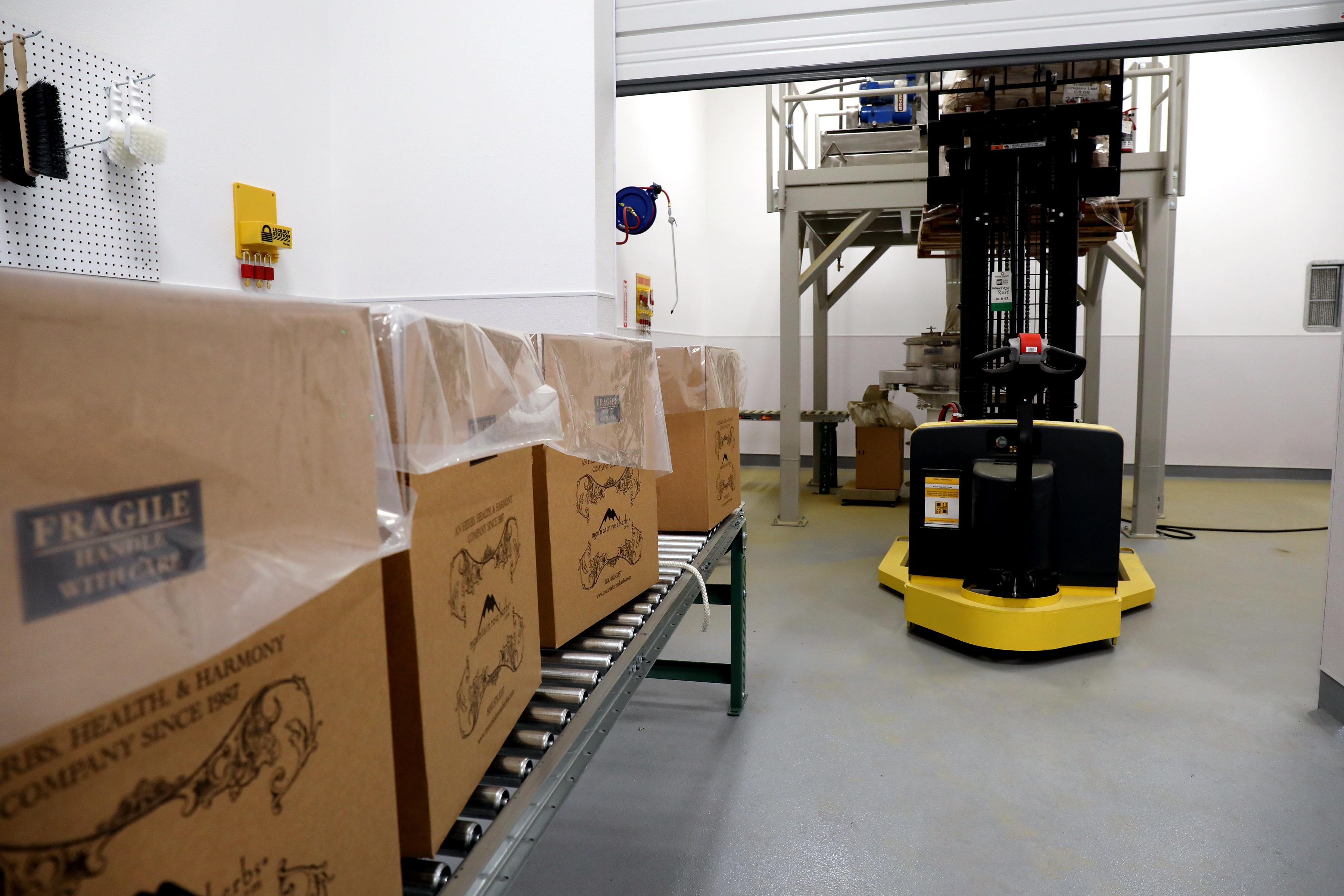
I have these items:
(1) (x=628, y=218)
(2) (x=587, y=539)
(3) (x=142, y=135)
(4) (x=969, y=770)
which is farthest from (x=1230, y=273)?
(3) (x=142, y=135)

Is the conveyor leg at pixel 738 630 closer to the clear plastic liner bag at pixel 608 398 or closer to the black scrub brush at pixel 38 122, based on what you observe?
the clear plastic liner bag at pixel 608 398

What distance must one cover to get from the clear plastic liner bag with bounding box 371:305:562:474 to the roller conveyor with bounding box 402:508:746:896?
1.24 ft

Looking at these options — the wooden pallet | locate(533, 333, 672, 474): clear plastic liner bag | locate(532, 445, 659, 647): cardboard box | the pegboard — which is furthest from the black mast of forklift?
the pegboard

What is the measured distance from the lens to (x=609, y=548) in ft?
4.89

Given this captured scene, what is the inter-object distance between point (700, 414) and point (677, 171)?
5.37m

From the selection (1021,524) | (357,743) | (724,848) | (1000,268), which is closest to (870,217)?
(1000,268)

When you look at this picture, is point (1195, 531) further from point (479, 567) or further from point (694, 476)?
point (479, 567)

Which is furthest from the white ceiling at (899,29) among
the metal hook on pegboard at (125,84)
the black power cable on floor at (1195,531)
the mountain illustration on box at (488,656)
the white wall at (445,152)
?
the black power cable on floor at (1195,531)

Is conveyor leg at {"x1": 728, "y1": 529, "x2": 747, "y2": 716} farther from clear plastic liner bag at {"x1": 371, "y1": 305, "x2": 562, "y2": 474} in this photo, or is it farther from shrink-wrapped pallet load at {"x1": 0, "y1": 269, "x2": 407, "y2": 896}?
shrink-wrapped pallet load at {"x1": 0, "y1": 269, "x2": 407, "y2": 896}

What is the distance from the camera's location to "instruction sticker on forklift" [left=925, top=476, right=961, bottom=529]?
3.02m

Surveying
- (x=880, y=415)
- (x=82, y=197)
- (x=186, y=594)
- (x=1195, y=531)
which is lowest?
(x=1195, y=531)

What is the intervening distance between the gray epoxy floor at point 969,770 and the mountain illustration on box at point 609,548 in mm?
713

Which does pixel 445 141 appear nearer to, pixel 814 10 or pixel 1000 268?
pixel 814 10

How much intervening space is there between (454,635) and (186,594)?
40 cm
